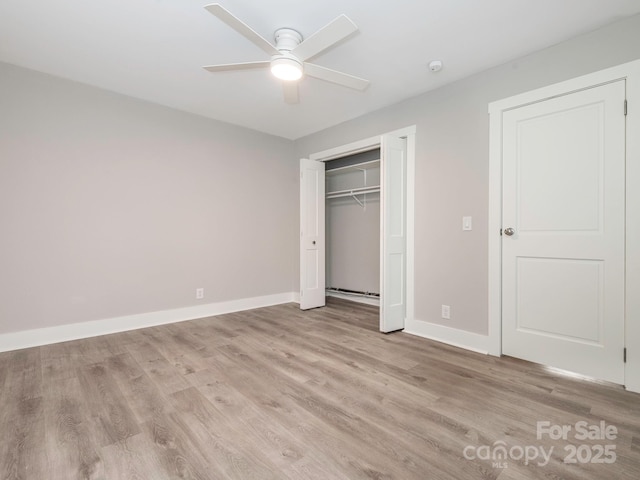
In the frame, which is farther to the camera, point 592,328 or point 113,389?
point 592,328

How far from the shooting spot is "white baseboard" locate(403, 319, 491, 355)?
274cm

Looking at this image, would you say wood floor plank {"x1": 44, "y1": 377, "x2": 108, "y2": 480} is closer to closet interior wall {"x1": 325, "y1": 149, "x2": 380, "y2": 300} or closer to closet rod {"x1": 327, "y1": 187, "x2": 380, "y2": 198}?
closet interior wall {"x1": 325, "y1": 149, "x2": 380, "y2": 300}

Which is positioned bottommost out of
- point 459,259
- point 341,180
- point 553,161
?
point 459,259

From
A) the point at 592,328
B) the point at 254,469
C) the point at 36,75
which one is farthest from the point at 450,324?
the point at 36,75

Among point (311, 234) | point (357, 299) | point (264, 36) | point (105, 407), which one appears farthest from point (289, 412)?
point (357, 299)

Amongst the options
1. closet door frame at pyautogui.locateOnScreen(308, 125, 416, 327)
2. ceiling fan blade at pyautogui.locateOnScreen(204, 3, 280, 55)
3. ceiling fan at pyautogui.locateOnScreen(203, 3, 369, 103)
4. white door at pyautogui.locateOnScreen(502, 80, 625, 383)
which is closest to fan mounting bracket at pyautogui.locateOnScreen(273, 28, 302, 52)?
ceiling fan at pyautogui.locateOnScreen(203, 3, 369, 103)

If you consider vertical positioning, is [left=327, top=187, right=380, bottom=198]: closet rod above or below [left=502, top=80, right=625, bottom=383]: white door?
above

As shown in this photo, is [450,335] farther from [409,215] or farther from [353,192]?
[353,192]

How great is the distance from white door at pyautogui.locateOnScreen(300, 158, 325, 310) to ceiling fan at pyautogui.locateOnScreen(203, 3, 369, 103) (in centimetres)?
179

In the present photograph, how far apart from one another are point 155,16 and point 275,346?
2.78m

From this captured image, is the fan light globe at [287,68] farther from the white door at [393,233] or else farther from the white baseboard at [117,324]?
the white baseboard at [117,324]

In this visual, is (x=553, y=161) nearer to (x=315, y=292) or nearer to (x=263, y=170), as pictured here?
(x=315, y=292)

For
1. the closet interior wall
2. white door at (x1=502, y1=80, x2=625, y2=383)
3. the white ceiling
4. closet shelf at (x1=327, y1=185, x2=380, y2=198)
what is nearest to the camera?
the white ceiling

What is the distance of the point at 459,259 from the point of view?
2908mm
